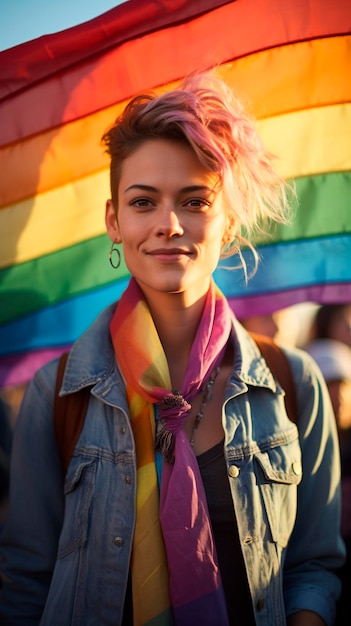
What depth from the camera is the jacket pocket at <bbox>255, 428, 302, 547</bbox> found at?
2082mm

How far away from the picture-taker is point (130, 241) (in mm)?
2076

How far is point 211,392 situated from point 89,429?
1.48ft

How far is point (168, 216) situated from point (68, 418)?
0.78 meters

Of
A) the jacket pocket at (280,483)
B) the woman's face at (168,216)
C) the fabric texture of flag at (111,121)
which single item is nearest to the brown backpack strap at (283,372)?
the jacket pocket at (280,483)

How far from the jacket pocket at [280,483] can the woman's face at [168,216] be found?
66 cm

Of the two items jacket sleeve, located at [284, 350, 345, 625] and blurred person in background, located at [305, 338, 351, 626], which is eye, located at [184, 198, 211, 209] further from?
blurred person in background, located at [305, 338, 351, 626]

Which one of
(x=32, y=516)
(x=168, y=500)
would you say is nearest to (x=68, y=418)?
(x=32, y=516)

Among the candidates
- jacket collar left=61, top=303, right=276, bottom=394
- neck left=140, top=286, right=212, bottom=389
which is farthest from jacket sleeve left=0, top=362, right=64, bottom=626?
neck left=140, top=286, right=212, bottom=389

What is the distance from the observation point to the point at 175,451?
199 centimetres

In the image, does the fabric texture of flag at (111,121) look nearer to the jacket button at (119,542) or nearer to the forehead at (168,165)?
the forehead at (168,165)

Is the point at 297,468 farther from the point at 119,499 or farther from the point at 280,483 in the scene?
the point at 119,499

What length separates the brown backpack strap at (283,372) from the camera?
7.41 feet

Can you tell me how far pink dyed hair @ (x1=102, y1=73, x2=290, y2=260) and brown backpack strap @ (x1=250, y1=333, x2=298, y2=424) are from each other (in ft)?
1.54

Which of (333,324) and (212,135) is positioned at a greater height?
(212,135)
